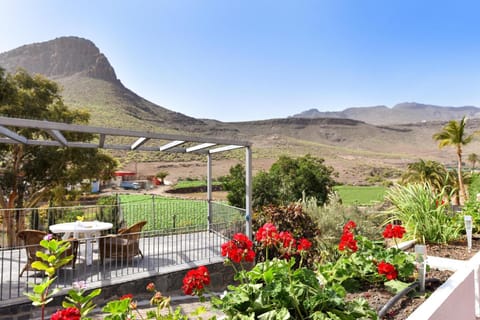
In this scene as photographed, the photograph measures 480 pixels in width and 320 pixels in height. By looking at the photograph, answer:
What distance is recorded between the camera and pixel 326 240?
8000mm

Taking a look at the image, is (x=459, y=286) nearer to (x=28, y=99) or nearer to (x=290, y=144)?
(x=28, y=99)

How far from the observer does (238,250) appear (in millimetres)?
2344

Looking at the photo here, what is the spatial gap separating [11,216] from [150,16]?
13892 mm

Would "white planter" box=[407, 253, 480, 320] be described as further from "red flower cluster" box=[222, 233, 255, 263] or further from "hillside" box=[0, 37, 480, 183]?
"hillside" box=[0, 37, 480, 183]

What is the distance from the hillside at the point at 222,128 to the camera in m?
43.7

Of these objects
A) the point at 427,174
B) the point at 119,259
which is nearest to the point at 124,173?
the point at 427,174

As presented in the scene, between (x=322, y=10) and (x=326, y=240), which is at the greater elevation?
(x=322, y=10)

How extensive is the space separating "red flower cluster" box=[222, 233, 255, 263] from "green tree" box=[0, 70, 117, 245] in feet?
41.0

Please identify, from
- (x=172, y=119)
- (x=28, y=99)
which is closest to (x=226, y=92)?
(x=172, y=119)

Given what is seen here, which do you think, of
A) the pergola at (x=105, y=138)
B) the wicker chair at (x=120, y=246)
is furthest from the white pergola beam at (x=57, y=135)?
the wicker chair at (x=120, y=246)

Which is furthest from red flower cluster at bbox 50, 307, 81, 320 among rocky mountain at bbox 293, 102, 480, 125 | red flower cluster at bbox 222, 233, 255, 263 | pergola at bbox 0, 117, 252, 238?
rocky mountain at bbox 293, 102, 480, 125

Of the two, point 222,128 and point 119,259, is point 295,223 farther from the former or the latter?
point 222,128

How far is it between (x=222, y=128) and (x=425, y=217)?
180 feet

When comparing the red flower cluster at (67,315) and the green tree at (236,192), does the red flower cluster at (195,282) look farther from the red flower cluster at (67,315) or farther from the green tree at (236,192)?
the green tree at (236,192)
